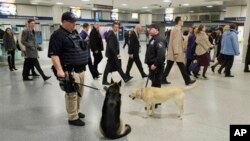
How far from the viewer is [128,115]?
3900 millimetres

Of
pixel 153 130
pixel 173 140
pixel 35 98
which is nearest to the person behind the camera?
pixel 173 140

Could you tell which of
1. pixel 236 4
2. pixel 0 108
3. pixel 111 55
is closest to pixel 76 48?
pixel 0 108

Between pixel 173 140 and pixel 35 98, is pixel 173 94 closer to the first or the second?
pixel 173 140

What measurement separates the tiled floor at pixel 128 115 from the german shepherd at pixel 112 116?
163 mm

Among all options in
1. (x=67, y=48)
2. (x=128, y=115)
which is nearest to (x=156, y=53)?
(x=128, y=115)

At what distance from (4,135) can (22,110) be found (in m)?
0.99

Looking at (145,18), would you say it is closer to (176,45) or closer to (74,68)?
(176,45)

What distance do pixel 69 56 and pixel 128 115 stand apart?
138 cm

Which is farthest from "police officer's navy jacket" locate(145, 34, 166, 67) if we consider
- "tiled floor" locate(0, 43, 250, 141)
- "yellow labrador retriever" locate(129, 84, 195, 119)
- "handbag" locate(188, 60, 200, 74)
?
"handbag" locate(188, 60, 200, 74)

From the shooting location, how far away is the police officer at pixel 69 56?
3094mm

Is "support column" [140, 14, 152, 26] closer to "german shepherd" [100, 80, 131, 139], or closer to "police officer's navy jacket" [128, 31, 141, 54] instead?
"police officer's navy jacket" [128, 31, 141, 54]

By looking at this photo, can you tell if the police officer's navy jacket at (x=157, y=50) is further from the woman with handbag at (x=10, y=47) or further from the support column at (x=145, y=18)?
the support column at (x=145, y=18)

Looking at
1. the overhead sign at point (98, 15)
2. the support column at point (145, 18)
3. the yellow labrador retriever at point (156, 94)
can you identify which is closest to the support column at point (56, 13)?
the overhead sign at point (98, 15)

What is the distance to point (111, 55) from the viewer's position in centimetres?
583
